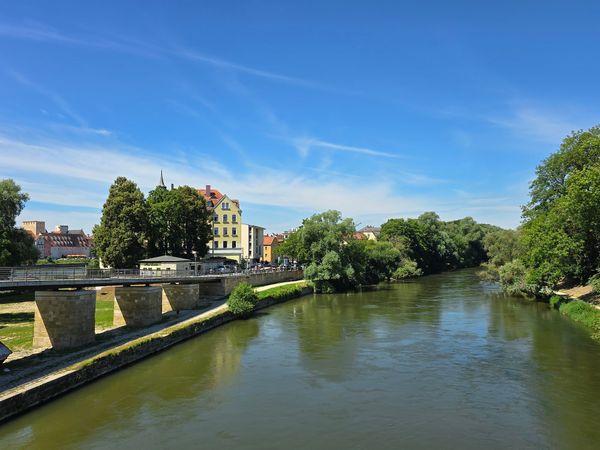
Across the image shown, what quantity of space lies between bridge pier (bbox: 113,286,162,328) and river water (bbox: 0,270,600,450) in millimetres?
4157

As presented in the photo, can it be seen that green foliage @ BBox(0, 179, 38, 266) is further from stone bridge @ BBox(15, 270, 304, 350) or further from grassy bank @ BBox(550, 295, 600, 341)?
grassy bank @ BBox(550, 295, 600, 341)

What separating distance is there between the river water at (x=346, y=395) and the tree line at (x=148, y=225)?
71.5ft

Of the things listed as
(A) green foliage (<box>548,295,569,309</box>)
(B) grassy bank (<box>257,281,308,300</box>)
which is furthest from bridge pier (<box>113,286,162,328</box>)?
(A) green foliage (<box>548,295,569,309</box>)

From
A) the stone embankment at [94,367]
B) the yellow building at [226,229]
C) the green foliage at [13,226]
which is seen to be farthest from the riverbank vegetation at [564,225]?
the green foliage at [13,226]

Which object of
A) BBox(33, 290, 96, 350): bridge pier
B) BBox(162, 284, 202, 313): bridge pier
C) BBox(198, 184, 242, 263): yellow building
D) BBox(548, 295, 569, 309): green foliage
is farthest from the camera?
BBox(198, 184, 242, 263): yellow building

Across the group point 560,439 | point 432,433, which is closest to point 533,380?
point 560,439

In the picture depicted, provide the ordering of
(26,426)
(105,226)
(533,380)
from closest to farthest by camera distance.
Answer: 1. (26,426)
2. (533,380)
3. (105,226)

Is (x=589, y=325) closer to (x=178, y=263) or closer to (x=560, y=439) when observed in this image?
(x=560, y=439)

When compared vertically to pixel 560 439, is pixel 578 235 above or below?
above

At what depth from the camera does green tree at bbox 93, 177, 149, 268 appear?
1916 inches

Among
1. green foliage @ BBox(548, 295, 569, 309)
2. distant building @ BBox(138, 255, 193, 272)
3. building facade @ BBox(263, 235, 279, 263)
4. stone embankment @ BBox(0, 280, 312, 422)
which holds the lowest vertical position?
stone embankment @ BBox(0, 280, 312, 422)

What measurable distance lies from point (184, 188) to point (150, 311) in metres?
30.6

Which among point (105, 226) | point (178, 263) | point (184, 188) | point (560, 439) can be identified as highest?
point (184, 188)

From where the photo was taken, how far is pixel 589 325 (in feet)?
102
